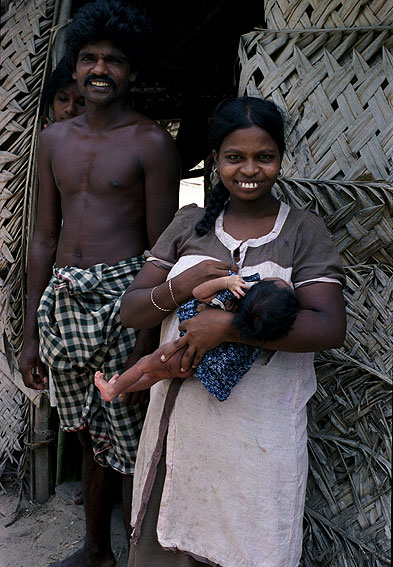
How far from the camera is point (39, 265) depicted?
2877 millimetres

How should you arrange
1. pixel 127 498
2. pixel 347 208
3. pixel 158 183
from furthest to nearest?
pixel 127 498, pixel 158 183, pixel 347 208

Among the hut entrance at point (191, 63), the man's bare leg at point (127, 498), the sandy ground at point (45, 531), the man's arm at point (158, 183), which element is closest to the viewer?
the man's arm at point (158, 183)

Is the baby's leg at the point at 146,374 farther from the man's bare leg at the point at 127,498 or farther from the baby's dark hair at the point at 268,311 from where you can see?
the man's bare leg at the point at 127,498

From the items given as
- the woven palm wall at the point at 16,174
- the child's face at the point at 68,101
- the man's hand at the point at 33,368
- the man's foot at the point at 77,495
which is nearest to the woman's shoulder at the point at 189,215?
the man's hand at the point at 33,368

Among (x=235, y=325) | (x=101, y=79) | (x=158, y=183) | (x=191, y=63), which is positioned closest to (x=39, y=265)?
(x=158, y=183)

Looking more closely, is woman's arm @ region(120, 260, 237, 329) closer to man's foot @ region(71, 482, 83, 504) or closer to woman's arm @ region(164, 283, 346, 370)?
woman's arm @ region(164, 283, 346, 370)

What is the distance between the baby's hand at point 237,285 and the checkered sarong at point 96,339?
0.82 m

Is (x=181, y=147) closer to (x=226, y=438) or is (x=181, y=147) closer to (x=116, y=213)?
(x=116, y=213)

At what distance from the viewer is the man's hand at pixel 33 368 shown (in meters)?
2.87

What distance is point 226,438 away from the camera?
2.02 m

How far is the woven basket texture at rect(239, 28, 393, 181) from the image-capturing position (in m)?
2.35

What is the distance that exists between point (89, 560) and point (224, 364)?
145 cm

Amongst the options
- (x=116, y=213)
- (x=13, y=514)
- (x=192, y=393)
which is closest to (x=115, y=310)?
(x=116, y=213)

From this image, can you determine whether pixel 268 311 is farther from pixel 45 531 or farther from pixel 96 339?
pixel 45 531
